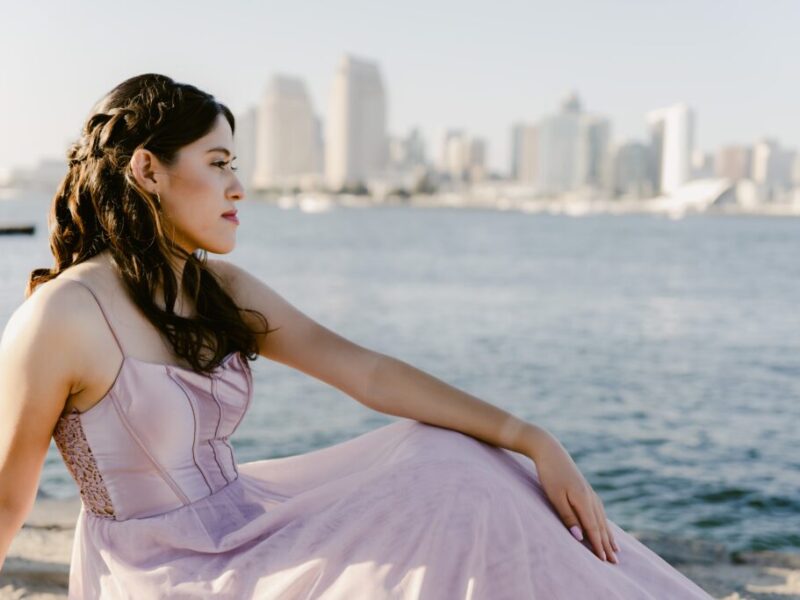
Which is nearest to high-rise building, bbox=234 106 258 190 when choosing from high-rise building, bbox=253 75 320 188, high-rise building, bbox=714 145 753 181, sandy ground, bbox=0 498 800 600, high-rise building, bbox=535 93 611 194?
high-rise building, bbox=253 75 320 188

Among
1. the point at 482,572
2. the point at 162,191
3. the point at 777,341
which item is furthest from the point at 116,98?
the point at 777,341

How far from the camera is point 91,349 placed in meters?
1.59

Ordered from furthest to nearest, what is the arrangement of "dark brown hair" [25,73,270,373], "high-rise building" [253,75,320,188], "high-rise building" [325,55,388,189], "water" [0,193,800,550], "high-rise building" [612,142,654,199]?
"high-rise building" [253,75,320,188], "high-rise building" [325,55,388,189], "high-rise building" [612,142,654,199], "water" [0,193,800,550], "dark brown hair" [25,73,270,373]

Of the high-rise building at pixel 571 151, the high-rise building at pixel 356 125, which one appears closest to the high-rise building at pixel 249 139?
the high-rise building at pixel 356 125

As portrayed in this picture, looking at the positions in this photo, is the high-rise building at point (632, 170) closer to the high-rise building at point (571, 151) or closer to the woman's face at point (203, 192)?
the high-rise building at point (571, 151)

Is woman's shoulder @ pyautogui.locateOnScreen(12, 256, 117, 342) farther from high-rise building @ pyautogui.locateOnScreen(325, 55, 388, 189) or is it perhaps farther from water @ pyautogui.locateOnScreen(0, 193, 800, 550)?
high-rise building @ pyautogui.locateOnScreen(325, 55, 388, 189)

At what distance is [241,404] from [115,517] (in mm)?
300

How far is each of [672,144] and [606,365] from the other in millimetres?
103553

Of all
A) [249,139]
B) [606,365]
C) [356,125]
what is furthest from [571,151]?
[606,365]

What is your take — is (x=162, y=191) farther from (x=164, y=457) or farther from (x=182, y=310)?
(x=164, y=457)

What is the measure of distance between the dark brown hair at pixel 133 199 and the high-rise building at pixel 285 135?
421ft

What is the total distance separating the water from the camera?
727cm

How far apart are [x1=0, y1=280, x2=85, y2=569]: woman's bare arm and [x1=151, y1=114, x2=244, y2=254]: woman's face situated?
0.26 metres

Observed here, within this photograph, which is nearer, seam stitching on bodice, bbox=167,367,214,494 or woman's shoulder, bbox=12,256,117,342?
woman's shoulder, bbox=12,256,117,342
